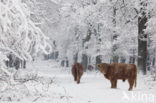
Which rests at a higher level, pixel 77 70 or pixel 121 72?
pixel 121 72

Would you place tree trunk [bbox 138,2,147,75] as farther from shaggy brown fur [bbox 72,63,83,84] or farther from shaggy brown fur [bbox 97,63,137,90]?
shaggy brown fur [bbox 97,63,137,90]

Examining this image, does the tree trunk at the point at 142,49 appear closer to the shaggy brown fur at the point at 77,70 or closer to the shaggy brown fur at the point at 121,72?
the shaggy brown fur at the point at 77,70

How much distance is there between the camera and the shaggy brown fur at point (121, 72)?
10.6m

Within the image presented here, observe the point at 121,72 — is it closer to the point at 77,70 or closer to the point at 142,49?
the point at 77,70

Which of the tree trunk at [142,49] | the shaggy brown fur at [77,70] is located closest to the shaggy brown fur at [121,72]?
the shaggy brown fur at [77,70]

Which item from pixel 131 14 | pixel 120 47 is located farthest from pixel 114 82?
pixel 120 47

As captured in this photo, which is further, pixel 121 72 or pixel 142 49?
pixel 142 49

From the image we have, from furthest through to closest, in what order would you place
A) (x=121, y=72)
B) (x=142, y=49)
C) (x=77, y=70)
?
(x=142, y=49) < (x=77, y=70) < (x=121, y=72)

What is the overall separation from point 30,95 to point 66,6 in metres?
27.9

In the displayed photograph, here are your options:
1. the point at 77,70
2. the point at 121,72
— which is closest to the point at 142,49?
the point at 77,70

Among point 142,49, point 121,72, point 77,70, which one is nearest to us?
point 121,72

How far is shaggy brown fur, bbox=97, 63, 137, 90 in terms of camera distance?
416 inches

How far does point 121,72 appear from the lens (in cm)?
1078

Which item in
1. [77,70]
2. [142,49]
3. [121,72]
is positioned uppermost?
[142,49]
